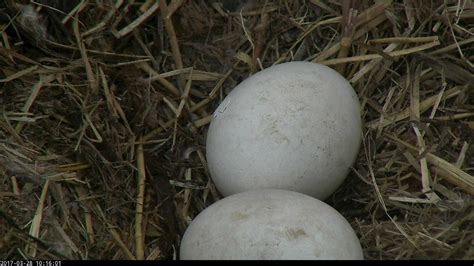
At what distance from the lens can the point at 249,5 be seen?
7.61 feet

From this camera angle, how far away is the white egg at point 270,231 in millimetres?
1501

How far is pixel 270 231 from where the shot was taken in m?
1.52

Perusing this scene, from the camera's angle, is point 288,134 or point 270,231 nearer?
point 270,231

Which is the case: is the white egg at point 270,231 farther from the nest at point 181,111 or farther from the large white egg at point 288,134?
the nest at point 181,111

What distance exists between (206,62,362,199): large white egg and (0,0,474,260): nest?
14cm

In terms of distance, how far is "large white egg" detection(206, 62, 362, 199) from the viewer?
1.76 m

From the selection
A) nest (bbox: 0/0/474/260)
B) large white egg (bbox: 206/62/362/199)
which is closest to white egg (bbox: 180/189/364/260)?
large white egg (bbox: 206/62/362/199)

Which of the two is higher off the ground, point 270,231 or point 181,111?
point 270,231

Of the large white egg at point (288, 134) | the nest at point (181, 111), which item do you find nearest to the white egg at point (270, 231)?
the large white egg at point (288, 134)

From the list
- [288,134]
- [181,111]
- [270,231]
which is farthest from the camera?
[181,111]

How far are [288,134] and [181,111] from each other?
479 mm

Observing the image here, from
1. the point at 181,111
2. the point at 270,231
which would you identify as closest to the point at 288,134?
the point at 270,231

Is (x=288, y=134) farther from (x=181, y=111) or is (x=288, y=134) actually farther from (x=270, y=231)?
(x=181, y=111)

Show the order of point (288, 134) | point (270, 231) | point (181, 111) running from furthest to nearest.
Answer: point (181, 111)
point (288, 134)
point (270, 231)
